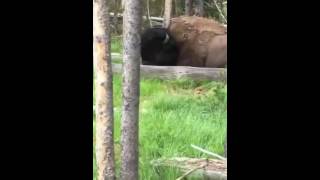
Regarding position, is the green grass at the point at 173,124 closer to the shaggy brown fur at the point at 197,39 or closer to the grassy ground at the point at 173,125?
the grassy ground at the point at 173,125

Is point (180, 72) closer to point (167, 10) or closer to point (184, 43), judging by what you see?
point (167, 10)

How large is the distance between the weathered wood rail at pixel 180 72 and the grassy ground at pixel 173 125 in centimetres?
5

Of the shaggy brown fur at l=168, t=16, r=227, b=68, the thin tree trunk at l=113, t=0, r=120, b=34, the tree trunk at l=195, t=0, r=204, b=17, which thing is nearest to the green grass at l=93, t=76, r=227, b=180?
the thin tree trunk at l=113, t=0, r=120, b=34

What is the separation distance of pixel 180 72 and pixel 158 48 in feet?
1.16

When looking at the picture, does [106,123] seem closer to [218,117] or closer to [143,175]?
[143,175]

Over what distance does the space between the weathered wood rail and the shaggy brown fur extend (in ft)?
0.21

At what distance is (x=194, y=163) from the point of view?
186 centimetres

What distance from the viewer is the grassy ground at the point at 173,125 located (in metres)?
1.79

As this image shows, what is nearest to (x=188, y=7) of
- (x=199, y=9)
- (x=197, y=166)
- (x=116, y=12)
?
(x=199, y=9)

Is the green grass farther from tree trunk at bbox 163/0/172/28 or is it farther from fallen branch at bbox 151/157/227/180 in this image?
tree trunk at bbox 163/0/172/28

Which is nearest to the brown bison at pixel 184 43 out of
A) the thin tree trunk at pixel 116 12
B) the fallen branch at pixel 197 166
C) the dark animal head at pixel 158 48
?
the dark animal head at pixel 158 48

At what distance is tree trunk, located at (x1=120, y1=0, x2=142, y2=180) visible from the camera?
171 centimetres
